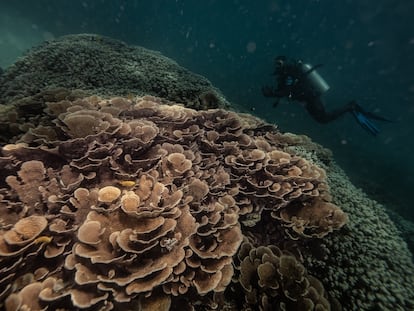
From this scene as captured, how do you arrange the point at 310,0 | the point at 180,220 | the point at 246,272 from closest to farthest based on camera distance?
the point at 180,220
the point at 246,272
the point at 310,0

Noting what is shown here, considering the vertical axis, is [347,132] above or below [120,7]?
above

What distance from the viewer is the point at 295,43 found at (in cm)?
8150

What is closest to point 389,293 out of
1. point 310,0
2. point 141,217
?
point 141,217

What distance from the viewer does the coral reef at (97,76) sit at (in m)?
6.57

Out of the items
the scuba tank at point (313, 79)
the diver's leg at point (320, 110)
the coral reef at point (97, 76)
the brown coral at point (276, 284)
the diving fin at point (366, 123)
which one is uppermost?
the scuba tank at point (313, 79)

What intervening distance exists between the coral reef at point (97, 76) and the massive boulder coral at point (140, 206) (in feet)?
9.81

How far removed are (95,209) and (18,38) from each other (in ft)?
185

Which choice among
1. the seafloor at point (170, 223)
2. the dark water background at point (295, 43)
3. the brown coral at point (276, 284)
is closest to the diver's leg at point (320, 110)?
the dark water background at point (295, 43)

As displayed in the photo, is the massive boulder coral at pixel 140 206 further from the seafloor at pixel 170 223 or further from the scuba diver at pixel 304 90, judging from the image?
the scuba diver at pixel 304 90

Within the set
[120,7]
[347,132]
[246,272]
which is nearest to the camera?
[246,272]

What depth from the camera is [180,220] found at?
2553 millimetres

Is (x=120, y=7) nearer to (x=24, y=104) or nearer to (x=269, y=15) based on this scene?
(x=24, y=104)

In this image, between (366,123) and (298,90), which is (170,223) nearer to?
(298,90)

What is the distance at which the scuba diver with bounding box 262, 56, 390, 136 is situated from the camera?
10.1 m
